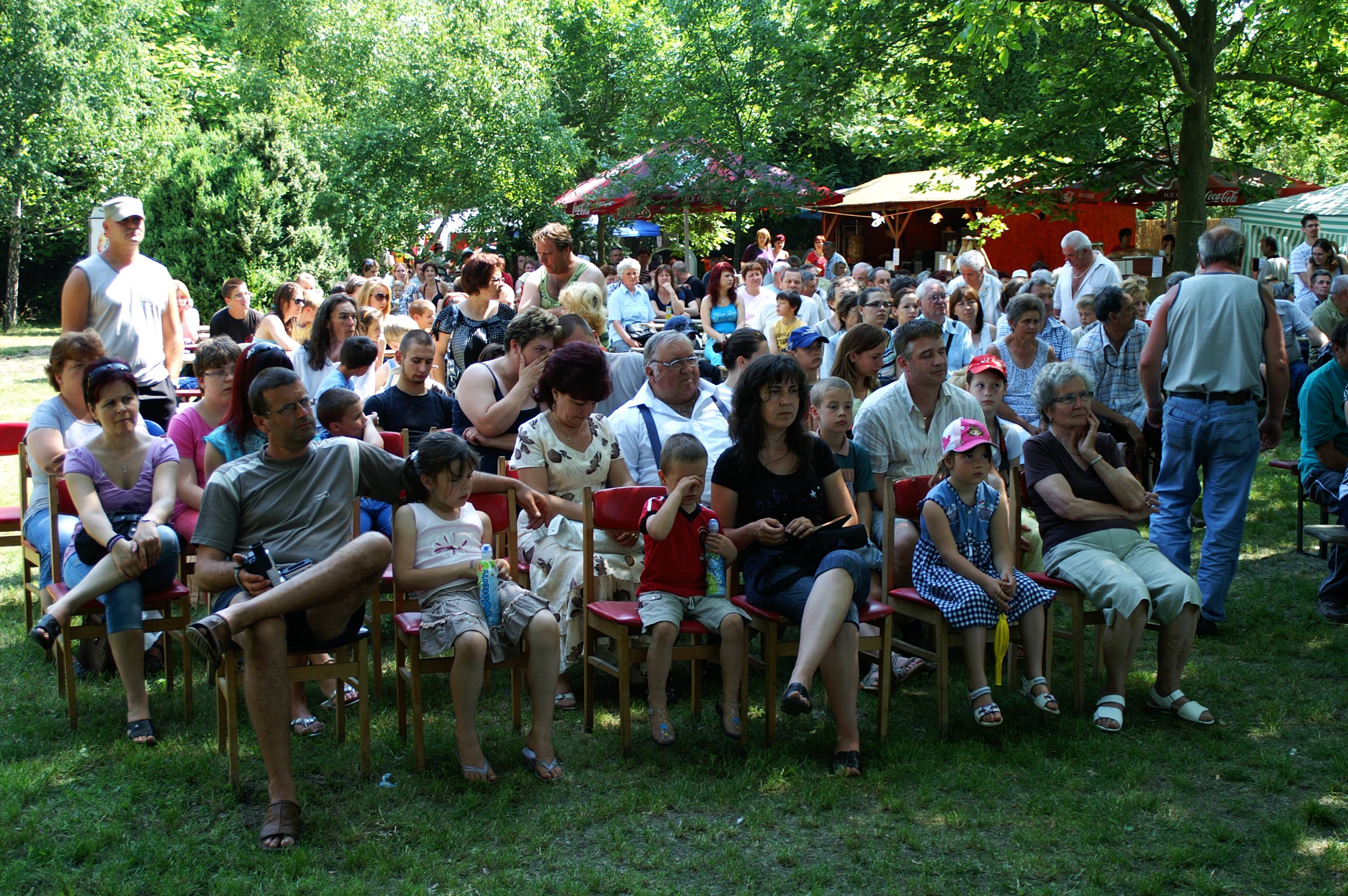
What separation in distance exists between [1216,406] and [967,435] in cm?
177

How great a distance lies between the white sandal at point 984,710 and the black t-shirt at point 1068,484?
0.83m

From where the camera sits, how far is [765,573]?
169 inches

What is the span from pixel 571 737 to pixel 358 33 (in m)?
28.5

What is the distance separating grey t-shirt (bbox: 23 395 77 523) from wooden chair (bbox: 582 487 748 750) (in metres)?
2.19

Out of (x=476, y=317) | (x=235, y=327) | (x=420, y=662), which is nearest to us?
(x=420, y=662)

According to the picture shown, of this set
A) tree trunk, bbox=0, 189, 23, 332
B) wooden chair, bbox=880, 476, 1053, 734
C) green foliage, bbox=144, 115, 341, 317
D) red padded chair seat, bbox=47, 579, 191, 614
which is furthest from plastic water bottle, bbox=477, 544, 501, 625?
tree trunk, bbox=0, 189, 23, 332

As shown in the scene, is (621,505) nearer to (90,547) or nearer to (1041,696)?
(1041,696)

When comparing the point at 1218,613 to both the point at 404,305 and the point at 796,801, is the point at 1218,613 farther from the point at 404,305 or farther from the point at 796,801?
the point at 404,305

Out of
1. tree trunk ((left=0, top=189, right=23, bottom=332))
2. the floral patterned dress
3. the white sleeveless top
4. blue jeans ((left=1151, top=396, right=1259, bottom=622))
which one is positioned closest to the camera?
the floral patterned dress

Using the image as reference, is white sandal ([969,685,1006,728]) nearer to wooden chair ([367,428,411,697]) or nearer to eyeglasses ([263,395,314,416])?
wooden chair ([367,428,411,697])

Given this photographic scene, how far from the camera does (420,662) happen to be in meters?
3.91

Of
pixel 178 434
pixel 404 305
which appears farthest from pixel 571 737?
pixel 404 305

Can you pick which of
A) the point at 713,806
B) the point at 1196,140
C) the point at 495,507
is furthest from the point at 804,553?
the point at 1196,140

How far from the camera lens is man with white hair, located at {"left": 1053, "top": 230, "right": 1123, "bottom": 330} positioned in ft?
29.1
